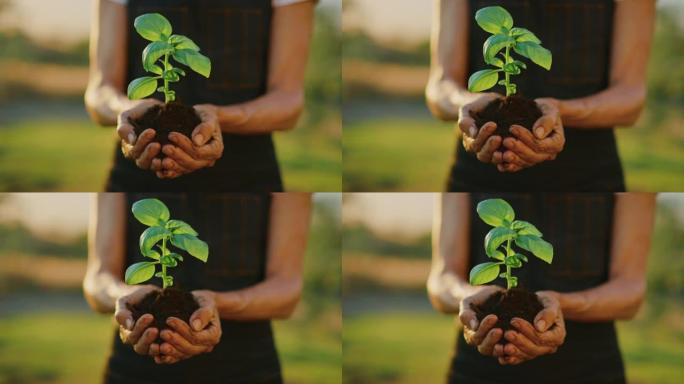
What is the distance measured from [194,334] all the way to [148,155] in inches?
16.5

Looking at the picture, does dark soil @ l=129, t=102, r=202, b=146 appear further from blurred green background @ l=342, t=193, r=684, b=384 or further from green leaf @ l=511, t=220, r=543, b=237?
green leaf @ l=511, t=220, r=543, b=237

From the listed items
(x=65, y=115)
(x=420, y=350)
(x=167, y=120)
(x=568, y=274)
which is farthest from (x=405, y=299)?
(x=65, y=115)

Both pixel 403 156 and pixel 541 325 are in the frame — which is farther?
pixel 403 156

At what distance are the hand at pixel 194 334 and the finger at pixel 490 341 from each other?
61 cm

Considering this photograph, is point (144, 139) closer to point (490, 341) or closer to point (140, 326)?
point (140, 326)

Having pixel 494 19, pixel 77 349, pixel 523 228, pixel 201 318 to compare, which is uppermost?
pixel 494 19

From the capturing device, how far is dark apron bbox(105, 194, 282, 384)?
259 centimetres

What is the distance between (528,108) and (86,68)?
41.2 inches

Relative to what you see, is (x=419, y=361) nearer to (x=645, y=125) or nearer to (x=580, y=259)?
(x=580, y=259)

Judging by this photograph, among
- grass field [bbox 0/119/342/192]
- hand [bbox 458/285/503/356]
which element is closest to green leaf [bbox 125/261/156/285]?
grass field [bbox 0/119/342/192]

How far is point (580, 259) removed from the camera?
8.52 feet

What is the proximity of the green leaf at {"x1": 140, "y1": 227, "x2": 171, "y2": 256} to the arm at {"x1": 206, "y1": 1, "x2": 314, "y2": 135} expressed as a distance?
290 millimetres

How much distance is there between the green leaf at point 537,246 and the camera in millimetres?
2533

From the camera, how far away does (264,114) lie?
260cm
